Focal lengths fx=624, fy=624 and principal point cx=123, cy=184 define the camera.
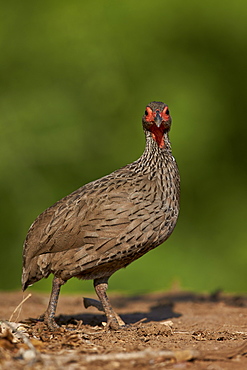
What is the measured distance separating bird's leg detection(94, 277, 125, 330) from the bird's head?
4.61 ft

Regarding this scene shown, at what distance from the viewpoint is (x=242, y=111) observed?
43.2 feet

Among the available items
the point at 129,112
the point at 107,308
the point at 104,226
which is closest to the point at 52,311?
the point at 107,308

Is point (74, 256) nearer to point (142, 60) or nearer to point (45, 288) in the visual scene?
point (45, 288)

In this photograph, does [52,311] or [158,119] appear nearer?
[52,311]

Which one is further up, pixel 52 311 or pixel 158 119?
pixel 158 119

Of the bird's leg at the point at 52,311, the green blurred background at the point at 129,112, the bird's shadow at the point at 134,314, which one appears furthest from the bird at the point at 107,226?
the green blurred background at the point at 129,112

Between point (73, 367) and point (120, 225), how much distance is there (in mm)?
1944

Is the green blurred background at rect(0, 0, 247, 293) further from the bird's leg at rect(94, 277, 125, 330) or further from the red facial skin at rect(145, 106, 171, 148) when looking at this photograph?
the red facial skin at rect(145, 106, 171, 148)

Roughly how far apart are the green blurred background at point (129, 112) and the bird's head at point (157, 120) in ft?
20.2

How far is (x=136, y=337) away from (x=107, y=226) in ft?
3.15

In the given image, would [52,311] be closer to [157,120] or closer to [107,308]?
[107,308]

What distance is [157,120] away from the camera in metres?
5.67

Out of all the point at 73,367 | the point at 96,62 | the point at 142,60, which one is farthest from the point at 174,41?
the point at 73,367

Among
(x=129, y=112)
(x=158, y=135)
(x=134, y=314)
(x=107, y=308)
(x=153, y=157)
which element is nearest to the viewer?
(x=107, y=308)
